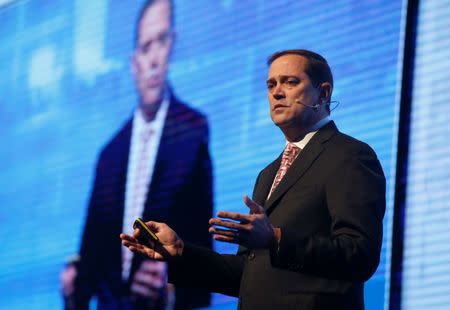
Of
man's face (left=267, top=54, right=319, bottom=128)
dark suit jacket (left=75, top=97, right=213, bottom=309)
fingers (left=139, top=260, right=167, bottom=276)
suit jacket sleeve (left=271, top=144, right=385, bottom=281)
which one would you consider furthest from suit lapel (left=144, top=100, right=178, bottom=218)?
suit jacket sleeve (left=271, top=144, right=385, bottom=281)

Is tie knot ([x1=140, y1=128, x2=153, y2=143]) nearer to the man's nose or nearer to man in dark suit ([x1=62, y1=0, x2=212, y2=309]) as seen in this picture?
man in dark suit ([x1=62, y1=0, x2=212, y2=309])

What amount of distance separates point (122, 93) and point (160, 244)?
247cm

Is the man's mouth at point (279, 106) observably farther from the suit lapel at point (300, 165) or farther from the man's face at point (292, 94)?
the suit lapel at point (300, 165)

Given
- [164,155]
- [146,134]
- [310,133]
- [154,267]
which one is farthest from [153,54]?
[310,133]

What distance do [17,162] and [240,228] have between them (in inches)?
131

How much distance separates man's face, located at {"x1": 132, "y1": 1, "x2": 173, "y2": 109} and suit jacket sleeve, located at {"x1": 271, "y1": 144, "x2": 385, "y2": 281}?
229cm

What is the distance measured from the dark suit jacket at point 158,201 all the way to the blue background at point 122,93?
0.26ft

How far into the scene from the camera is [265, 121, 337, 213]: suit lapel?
224 centimetres

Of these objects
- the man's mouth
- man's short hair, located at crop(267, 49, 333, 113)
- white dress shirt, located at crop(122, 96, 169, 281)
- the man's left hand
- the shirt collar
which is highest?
white dress shirt, located at crop(122, 96, 169, 281)

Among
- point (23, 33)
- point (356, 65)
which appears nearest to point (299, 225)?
point (356, 65)

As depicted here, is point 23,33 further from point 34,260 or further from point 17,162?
point 34,260

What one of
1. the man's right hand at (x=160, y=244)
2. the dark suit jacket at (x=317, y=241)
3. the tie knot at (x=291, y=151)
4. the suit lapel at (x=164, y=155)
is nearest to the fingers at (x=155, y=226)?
the man's right hand at (x=160, y=244)

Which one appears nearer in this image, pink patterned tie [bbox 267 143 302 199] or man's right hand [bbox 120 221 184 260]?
man's right hand [bbox 120 221 184 260]

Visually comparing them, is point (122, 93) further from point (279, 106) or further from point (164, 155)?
point (279, 106)
